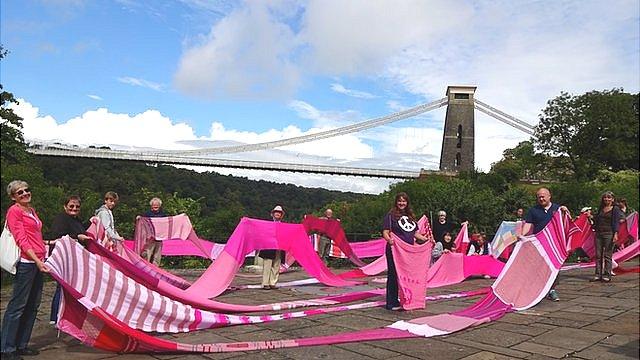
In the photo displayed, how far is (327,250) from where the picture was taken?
12578 mm

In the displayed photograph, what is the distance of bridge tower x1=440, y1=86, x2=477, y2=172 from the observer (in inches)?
3009

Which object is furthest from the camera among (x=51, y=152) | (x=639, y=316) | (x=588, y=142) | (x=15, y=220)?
(x=51, y=152)

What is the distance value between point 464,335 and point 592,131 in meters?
44.0

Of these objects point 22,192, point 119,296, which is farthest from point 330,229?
point 22,192

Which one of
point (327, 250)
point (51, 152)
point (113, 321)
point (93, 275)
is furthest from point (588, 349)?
point (51, 152)

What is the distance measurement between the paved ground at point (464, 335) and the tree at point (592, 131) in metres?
38.4

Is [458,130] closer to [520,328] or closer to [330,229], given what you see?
[330,229]

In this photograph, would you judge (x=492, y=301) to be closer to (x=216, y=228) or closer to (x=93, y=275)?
(x=93, y=275)

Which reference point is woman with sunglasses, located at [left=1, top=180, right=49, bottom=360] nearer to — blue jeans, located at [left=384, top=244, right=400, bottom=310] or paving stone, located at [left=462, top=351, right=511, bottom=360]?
paving stone, located at [left=462, top=351, right=511, bottom=360]

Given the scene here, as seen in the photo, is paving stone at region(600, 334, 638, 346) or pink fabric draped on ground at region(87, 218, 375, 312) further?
pink fabric draped on ground at region(87, 218, 375, 312)

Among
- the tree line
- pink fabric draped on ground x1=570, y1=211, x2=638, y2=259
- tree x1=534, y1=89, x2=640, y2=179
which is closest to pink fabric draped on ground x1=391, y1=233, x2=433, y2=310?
pink fabric draped on ground x1=570, y1=211, x2=638, y2=259

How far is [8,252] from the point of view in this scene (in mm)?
4297

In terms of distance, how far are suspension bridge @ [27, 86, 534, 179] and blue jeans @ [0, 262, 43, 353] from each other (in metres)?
50.5

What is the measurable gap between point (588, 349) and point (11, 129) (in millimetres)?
23330
